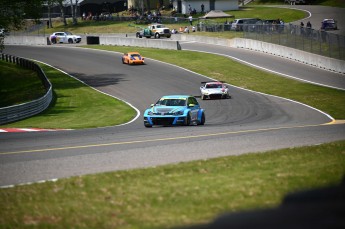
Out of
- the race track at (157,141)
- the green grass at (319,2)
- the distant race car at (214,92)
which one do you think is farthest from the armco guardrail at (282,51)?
the green grass at (319,2)

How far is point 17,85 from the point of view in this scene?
47750 millimetres

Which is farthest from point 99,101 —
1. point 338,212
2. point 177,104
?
point 338,212

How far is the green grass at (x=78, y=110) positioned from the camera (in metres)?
28.9

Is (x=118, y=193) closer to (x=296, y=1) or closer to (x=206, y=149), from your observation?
(x=206, y=149)

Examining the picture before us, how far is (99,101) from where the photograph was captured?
1538 inches

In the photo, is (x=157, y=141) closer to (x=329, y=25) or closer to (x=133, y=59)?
(x=133, y=59)

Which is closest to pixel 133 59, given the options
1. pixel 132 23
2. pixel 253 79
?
pixel 253 79

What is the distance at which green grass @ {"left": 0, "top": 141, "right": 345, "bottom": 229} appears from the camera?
9.63 m

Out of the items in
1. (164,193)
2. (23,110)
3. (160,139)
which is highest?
(164,193)

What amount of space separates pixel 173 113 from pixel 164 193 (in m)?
14.1

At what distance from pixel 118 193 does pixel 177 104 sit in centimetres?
1510

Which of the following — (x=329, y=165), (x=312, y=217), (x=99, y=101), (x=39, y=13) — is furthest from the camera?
(x=39, y=13)

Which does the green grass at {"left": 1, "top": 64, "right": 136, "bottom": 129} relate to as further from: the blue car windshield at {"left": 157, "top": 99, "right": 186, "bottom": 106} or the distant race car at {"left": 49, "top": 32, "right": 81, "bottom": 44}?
the distant race car at {"left": 49, "top": 32, "right": 81, "bottom": 44}

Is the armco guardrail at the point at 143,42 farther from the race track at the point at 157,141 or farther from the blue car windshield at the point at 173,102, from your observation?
the blue car windshield at the point at 173,102
